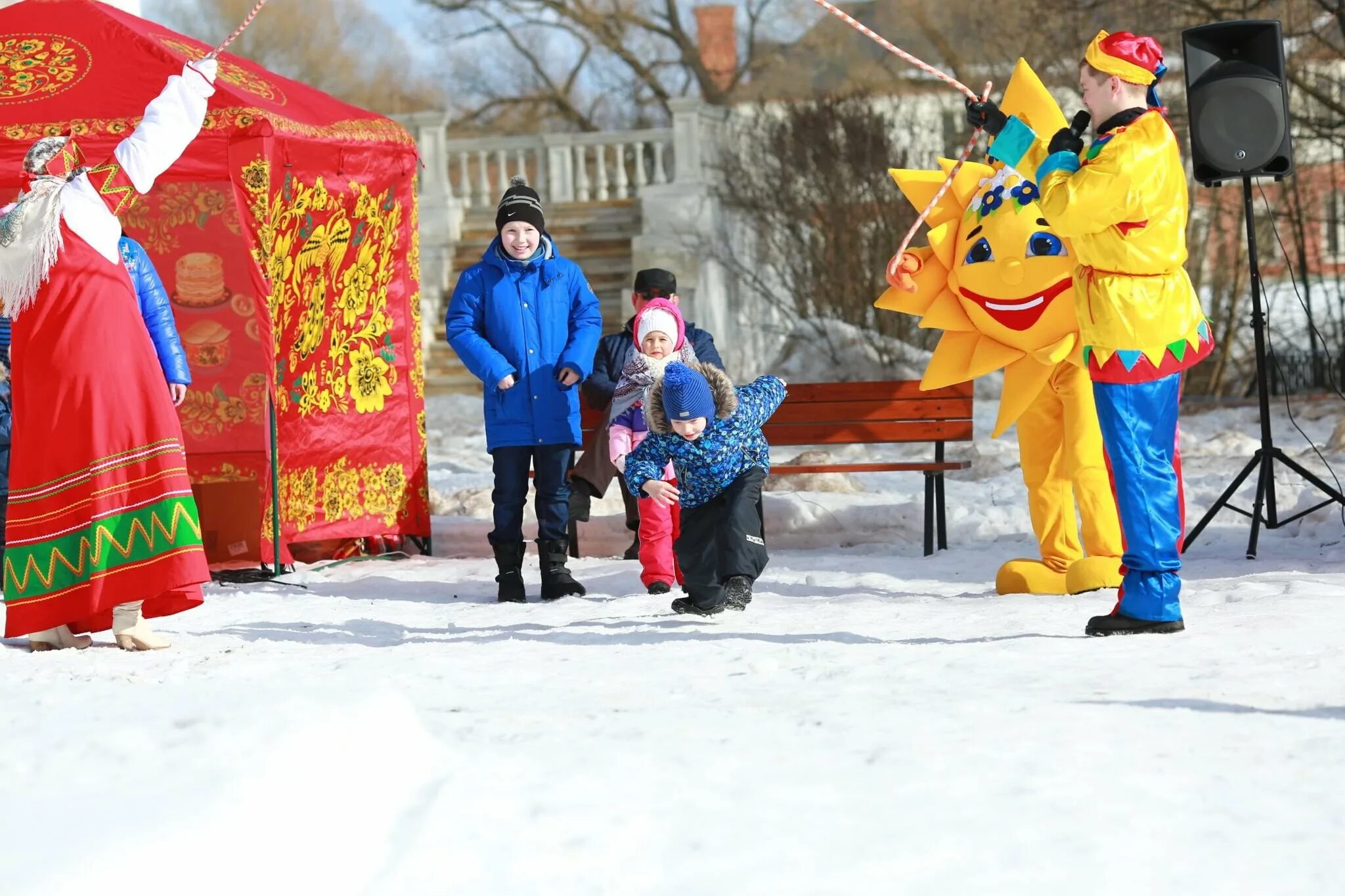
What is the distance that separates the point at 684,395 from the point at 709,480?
0.35 m

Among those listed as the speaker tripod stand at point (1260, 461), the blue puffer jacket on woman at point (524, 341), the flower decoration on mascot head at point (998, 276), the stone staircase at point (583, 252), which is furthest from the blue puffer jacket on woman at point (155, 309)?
the stone staircase at point (583, 252)

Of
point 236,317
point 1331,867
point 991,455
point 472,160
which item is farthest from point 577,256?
point 472,160

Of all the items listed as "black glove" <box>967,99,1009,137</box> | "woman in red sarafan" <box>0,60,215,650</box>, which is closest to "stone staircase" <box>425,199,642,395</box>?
"woman in red sarafan" <box>0,60,215,650</box>

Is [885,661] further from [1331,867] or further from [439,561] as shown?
[439,561]

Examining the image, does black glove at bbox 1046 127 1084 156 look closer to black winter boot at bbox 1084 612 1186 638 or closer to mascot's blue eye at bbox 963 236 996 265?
mascot's blue eye at bbox 963 236 996 265

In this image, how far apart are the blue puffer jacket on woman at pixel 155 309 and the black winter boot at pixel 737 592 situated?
2020mm

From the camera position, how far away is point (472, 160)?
36969mm

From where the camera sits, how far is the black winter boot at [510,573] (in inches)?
265

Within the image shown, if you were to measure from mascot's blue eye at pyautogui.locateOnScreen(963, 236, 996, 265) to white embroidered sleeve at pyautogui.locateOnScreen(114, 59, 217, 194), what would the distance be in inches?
114

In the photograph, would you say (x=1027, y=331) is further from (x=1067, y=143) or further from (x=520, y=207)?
(x=520, y=207)

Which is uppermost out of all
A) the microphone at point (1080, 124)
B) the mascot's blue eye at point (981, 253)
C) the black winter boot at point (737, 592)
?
the microphone at point (1080, 124)

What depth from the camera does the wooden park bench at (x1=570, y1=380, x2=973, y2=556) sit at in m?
8.07

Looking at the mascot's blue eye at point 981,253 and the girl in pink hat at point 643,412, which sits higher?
the mascot's blue eye at point 981,253

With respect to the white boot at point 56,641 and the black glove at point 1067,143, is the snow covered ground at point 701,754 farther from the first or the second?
the black glove at point 1067,143
